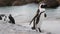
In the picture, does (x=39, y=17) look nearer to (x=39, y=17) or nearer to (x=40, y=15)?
(x=39, y=17)

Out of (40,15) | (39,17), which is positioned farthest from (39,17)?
(40,15)

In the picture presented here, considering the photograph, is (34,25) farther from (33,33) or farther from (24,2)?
(24,2)

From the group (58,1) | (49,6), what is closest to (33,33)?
(49,6)

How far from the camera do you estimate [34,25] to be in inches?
548

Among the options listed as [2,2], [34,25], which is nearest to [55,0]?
[2,2]

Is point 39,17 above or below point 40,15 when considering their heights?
below

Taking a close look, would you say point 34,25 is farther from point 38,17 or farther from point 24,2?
point 24,2

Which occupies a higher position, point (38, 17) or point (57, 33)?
point (38, 17)

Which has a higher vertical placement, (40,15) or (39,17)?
(40,15)

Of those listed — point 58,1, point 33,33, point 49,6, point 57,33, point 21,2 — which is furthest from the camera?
Result: point 21,2

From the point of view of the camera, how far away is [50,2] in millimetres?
52250

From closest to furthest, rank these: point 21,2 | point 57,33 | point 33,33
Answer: point 33,33, point 57,33, point 21,2

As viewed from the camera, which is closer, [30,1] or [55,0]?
[55,0]

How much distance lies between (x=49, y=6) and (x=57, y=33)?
37.1 meters
